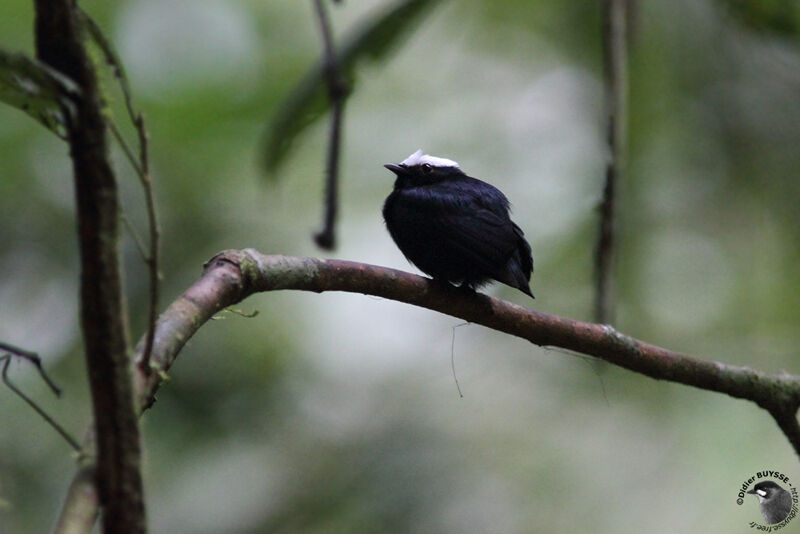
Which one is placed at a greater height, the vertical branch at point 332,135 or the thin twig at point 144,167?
the thin twig at point 144,167

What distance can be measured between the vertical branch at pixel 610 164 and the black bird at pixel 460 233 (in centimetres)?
25

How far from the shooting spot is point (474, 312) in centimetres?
251

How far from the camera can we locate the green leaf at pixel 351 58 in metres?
3.35

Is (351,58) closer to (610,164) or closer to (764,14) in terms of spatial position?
(610,164)

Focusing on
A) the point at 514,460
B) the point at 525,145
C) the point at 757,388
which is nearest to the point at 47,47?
the point at 757,388

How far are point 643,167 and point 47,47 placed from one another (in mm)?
5329

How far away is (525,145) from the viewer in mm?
7195

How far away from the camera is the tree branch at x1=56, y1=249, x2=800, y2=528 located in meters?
1.95

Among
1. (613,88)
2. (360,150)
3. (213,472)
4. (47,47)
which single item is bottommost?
(213,472)

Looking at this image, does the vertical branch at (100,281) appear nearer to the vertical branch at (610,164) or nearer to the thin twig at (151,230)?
the thin twig at (151,230)

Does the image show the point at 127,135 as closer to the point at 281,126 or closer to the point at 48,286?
the point at 48,286

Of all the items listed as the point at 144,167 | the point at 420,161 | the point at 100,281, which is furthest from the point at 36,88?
the point at 420,161

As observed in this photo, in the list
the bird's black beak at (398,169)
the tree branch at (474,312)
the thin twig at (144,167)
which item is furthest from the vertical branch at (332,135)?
the bird's black beak at (398,169)

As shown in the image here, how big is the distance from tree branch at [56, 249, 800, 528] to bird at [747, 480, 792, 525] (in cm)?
96
